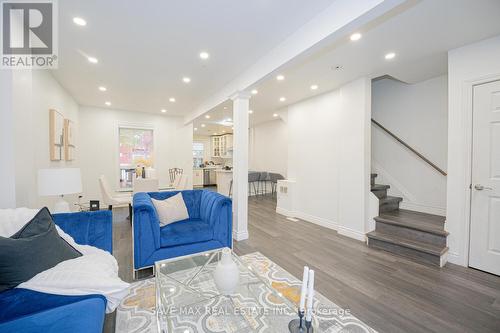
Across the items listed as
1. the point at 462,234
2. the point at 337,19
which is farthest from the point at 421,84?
the point at 337,19

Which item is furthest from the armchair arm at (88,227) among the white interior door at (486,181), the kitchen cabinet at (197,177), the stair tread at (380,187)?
the kitchen cabinet at (197,177)

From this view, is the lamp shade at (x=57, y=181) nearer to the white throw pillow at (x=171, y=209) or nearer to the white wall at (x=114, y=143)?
the white throw pillow at (x=171, y=209)

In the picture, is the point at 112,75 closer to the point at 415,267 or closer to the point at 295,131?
the point at 295,131

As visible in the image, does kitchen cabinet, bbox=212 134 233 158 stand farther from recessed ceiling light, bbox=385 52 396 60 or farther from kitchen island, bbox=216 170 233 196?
recessed ceiling light, bbox=385 52 396 60

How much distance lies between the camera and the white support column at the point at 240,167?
3.41 metres

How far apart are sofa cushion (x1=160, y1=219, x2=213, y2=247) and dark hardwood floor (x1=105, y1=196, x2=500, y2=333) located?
1.80ft

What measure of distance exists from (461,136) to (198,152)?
33.5ft

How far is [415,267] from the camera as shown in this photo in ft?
8.23

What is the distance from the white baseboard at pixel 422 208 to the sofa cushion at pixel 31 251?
487cm

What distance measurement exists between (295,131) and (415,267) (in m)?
3.26

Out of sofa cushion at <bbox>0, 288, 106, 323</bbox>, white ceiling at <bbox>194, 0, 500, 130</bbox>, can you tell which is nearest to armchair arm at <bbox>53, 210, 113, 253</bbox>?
sofa cushion at <bbox>0, 288, 106, 323</bbox>

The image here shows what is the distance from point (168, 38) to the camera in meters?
2.46

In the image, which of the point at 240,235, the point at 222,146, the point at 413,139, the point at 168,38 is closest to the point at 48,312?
the point at 240,235

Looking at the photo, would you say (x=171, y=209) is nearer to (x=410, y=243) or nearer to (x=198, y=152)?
(x=410, y=243)
